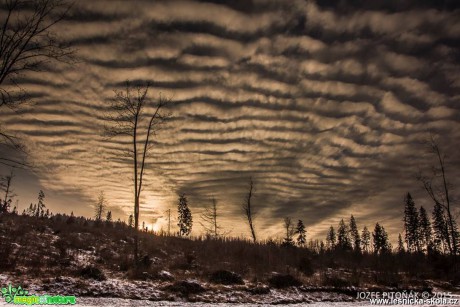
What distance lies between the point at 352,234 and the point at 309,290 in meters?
87.0

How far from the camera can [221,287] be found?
14859mm

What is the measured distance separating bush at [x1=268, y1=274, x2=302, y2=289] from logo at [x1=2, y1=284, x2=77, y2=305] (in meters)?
9.38

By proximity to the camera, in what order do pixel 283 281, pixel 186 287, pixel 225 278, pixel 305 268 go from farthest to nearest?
1. pixel 305 268
2. pixel 283 281
3. pixel 225 278
4. pixel 186 287

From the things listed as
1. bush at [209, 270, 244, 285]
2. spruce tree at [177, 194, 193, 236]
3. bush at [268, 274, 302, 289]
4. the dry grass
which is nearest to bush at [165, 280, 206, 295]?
the dry grass

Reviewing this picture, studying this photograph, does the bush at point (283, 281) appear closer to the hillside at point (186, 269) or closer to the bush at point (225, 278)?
the hillside at point (186, 269)

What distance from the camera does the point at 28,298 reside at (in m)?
10.1

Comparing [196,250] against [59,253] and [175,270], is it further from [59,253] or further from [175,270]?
[59,253]

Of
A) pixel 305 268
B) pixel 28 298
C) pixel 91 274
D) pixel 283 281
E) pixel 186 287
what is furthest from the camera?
pixel 305 268

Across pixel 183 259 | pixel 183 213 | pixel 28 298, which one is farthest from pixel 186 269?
pixel 183 213

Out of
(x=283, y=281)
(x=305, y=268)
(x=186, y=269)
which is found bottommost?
(x=283, y=281)

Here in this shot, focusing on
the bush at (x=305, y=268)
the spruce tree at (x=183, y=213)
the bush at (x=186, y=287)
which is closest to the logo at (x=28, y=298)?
the bush at (x=186, y=287)

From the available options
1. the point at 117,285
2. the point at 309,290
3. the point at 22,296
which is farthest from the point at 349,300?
the point at 22,296

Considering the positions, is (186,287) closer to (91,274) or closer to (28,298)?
(91,274)

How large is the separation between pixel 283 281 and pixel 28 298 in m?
11.2
